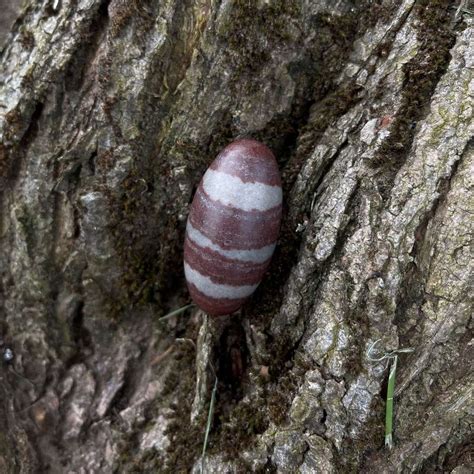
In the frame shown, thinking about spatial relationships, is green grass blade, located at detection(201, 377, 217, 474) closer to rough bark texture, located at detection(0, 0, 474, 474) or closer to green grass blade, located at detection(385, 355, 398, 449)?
rough bark texture, located at detection(0, 0, 474, 474)

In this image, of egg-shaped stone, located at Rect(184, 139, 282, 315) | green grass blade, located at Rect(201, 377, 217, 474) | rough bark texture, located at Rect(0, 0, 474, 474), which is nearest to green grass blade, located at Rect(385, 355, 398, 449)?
rough bark texture, located at Rect(0, 0, 474, 474)

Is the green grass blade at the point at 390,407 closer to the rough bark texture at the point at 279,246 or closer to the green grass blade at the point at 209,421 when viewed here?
the rough bark texture at the point at 279,246

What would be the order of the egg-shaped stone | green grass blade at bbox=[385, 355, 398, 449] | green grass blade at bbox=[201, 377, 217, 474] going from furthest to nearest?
1. green grass blade at bbox=[201, 377, 217, 474]
2. the egg-shaped stone
3. green grass blade at bbox=[385, 355, 398, 449]

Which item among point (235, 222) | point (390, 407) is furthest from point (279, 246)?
point (390, 407)

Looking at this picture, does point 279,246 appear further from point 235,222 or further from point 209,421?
point 209,421

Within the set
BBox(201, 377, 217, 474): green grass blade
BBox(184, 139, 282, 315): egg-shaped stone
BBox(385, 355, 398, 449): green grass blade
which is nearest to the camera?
BBox(385, 355, 398, 449): green grass blade

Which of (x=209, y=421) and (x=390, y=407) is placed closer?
(x=390, y=407)
